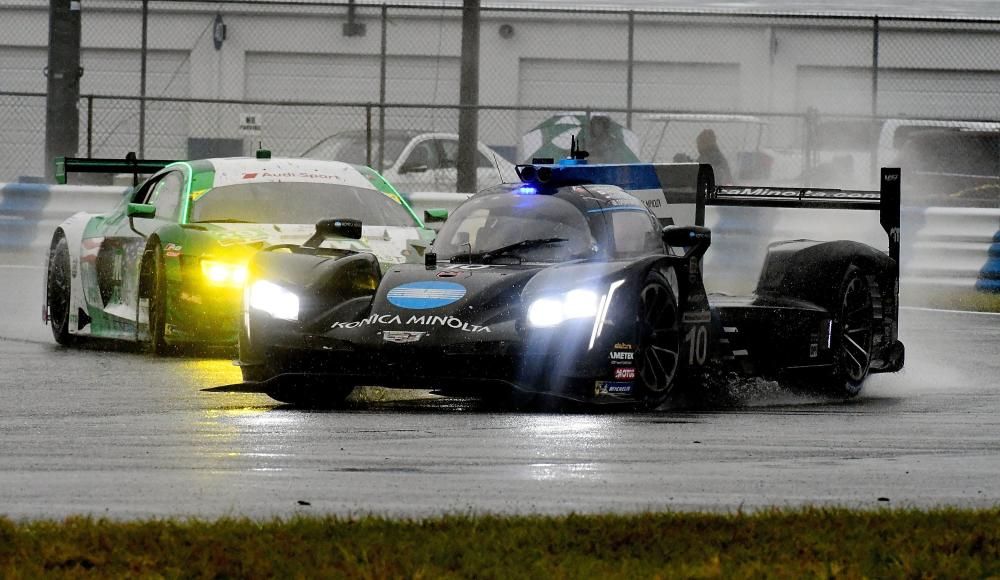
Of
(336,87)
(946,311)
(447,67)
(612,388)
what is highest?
(447,67)

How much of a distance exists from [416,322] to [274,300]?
0.87 m

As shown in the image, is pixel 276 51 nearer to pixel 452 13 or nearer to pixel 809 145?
pixel 452 13

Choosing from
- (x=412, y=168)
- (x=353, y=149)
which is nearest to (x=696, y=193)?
(x=412, y=168)

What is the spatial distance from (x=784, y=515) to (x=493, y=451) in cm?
197

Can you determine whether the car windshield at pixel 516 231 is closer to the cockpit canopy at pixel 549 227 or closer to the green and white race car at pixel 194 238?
the cockpit canopy at pixel 549 227

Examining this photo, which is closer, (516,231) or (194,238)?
(516,231)

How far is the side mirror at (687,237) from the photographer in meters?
10.4

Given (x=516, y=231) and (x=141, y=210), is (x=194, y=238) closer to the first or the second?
(x=141, y=210)

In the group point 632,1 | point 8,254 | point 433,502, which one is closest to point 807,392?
point 433,502

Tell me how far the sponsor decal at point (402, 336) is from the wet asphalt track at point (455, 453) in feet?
1.20

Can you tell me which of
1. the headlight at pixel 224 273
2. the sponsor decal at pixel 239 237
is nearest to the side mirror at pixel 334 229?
the headlight at pixel 224 273

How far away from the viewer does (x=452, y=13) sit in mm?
31844

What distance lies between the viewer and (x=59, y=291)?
14.5 metres

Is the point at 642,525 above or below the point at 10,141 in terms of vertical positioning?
below
